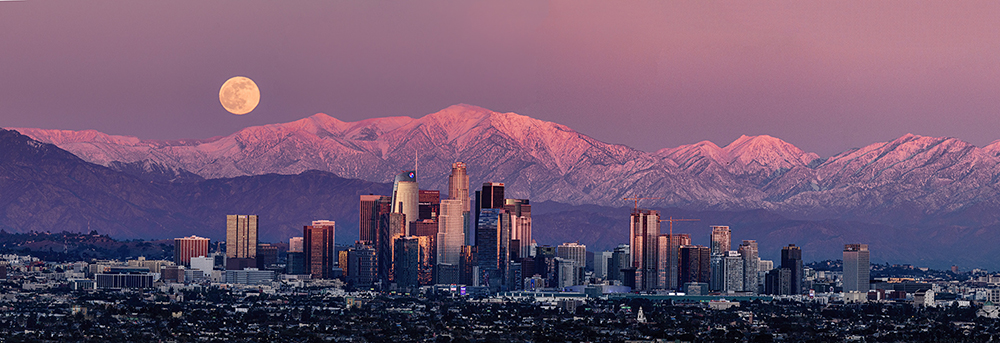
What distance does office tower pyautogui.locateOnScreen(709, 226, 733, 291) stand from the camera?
105 m

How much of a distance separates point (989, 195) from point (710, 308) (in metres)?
112

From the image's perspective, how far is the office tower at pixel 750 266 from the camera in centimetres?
10388

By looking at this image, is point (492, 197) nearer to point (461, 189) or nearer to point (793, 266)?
point (461, 189)

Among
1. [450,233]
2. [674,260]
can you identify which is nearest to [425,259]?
[450,233]

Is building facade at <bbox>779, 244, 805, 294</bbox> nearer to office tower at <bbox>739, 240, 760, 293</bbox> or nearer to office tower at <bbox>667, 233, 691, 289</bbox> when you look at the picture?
office tower at <bbox>739, 240, 760, 293</bbox>

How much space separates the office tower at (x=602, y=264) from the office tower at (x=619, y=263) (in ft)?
2.18

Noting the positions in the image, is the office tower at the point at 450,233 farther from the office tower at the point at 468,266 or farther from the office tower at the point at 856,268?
the office tower at the point at 856,268

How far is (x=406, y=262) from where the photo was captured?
108 m

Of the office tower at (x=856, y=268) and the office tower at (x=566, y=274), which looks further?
the office tower at (x=566, y=274)

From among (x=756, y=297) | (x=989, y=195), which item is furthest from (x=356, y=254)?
(x=989, y=195)

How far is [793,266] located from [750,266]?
8.46 feet

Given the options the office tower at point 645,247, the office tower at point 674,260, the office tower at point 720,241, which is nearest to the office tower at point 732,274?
the office tower at point 674,260

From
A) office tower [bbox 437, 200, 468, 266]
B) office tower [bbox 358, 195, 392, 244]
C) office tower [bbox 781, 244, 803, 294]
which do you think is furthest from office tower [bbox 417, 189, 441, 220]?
office tower [bbox 781, 244, 803, 294]

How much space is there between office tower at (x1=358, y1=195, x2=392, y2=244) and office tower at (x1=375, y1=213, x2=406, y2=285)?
2.70 meters
